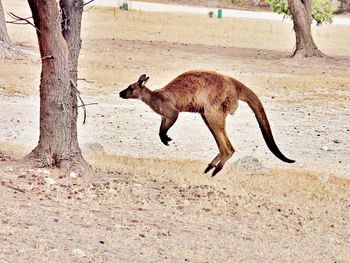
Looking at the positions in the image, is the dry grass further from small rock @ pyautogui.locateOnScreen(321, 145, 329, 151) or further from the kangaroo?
the kangaroo

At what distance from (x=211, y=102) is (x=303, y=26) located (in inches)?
704

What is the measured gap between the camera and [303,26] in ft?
91.5

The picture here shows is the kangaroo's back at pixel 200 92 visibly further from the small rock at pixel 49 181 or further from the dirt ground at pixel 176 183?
the small rock at pixel 49 181

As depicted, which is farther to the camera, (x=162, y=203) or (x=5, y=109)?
(x=5, y=109)

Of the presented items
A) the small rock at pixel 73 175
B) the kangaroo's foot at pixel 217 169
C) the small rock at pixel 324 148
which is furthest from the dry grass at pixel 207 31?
the small rock at pixel 73 175

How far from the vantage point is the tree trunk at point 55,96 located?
9.16m

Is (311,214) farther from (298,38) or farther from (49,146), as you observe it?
(298,38)

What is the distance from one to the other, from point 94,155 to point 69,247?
496cm

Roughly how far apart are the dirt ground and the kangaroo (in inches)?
14.5

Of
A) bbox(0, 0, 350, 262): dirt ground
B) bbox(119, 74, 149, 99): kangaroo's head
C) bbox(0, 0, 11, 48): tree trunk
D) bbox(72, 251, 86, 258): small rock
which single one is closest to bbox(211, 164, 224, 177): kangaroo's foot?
bbox(0, 0, 350, 262): dirt ground

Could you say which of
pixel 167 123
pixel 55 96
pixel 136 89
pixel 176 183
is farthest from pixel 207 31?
pixel 55 96

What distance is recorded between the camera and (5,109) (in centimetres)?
1616

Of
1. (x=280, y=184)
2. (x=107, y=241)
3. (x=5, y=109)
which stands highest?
(x=107, y=241)

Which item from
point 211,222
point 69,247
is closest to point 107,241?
point 69,247
